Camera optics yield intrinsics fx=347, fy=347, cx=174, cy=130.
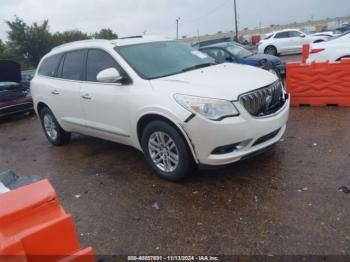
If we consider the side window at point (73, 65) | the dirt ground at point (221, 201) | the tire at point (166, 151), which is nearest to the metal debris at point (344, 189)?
the dirt ground at point (221, 201)

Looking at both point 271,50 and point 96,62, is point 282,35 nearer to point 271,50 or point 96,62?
point 271,50

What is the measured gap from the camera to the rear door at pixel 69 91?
534cm

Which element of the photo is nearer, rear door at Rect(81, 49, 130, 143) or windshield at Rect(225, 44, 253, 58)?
rear door at Rect(81, 49, 130, 143)

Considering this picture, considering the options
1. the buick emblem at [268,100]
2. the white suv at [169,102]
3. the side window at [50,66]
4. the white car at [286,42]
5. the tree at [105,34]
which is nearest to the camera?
the white suv at [169,102]

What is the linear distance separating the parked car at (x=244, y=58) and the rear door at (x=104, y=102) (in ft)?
20.9

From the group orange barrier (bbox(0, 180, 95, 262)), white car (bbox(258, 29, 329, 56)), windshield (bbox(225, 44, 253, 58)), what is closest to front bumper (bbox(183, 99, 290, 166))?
orange barrier (bbox(0, 180, 95, 262))

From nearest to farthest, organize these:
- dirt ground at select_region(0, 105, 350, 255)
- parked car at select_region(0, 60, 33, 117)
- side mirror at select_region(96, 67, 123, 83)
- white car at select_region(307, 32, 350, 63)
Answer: dirt ground at select_region(0, 105, 350, 255) < side mirror at select_region(96, 67, 123, 83) < white car at select_region(307, 32, 350, 63) < parked car at select_region(0, 60, 33, 117)

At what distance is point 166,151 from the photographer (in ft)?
13.8

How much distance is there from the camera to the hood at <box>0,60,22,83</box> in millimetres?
10188

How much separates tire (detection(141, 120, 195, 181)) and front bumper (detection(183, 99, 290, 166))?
172 millimetres

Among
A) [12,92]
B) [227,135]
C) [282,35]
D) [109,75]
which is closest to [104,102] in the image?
[109,75]

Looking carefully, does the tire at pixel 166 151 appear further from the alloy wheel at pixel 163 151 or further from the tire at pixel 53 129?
the tire at pixel 53 129

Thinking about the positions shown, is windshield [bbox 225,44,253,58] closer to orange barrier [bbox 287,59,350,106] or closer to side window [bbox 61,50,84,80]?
orange barrier [bbox 287,59,350,106]

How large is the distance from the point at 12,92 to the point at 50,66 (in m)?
4.74
